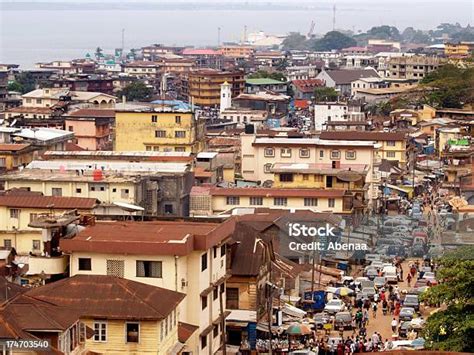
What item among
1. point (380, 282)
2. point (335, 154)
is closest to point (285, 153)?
point (335, 154)

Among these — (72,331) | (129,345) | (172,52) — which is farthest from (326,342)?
(172,52)

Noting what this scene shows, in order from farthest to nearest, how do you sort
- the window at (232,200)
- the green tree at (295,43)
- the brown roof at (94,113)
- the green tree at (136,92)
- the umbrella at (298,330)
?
the green tree at (295,43)
the green tree at (136,92)
the brown roof at (94,113)
the window at (232,200)
the umbrella at (298,330)

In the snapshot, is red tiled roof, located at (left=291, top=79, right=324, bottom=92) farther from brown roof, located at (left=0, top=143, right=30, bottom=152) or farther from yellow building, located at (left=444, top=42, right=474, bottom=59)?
brown roof, located at (left=0, top=143, right=30, bottom=152)

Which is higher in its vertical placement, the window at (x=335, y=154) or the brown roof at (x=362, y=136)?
the window at (x=335, y=154)

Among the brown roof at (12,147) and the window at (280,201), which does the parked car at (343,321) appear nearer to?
the window at (280,201)

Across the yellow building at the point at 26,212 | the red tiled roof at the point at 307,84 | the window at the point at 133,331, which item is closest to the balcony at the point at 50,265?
the window at the point at 133,331
